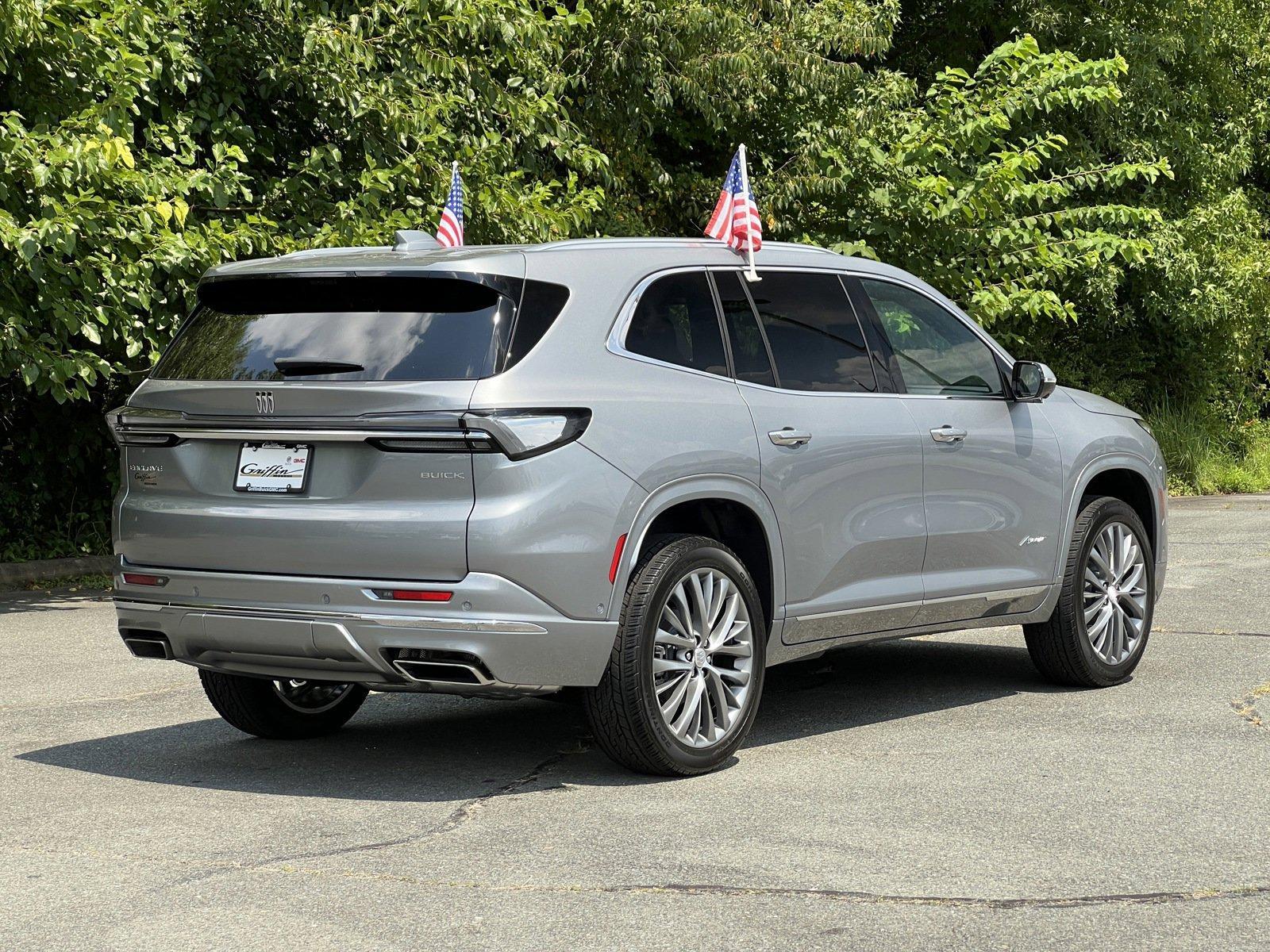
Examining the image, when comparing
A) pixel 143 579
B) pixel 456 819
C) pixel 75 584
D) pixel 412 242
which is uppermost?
pixel 412 242

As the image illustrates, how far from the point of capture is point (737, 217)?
24.2ft

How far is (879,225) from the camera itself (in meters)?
17.5

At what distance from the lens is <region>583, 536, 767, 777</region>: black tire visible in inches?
242

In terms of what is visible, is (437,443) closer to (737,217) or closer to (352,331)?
(352,331)

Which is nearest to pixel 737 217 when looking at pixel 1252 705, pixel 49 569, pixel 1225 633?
pixel 1252 705

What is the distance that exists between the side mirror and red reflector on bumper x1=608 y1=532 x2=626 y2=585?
8.41ft

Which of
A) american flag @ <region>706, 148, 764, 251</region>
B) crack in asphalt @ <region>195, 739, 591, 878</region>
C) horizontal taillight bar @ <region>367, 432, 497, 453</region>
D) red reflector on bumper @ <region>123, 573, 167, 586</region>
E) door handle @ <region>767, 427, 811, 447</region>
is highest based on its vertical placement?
american flag @ <region>706, 148, 764, 251</region>

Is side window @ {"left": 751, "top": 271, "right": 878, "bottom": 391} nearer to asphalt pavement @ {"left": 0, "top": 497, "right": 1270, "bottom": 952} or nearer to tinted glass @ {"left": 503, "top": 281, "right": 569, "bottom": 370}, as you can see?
tinted glass @ {"left": 503, "top": 281, "right": 569, "bottom": 370}

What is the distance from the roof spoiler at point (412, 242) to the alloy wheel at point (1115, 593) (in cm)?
346

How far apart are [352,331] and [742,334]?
5.10ft

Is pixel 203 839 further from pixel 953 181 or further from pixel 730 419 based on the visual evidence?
pixel 953 181

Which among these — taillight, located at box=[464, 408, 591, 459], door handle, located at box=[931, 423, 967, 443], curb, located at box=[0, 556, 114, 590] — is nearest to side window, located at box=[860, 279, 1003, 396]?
door handle, located at box=[931, 423, 967, 443]

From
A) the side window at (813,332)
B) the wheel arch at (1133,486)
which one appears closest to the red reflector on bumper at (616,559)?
the side window at (813,332)

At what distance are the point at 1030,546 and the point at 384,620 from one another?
10.7 ft
